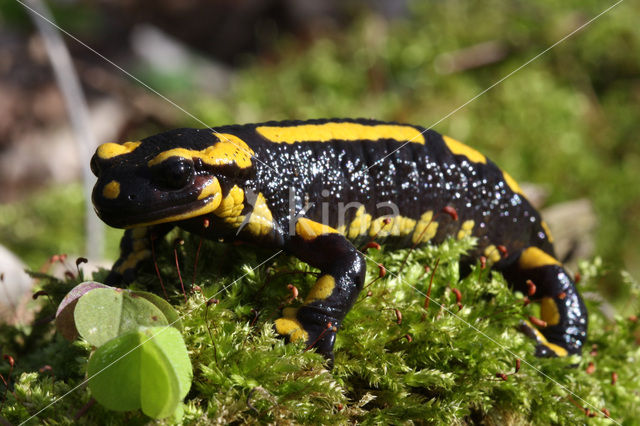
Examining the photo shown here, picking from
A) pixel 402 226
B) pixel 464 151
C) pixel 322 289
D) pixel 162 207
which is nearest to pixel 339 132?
pixel 402 226

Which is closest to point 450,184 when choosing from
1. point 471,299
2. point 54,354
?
point 471,299

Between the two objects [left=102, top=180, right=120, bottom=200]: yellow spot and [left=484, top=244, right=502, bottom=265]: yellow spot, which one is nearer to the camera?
[left=102, top=180, right=120, bottom=200]: yellow spot

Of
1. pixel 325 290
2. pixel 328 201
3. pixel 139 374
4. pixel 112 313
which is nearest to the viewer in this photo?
pixel 139 374

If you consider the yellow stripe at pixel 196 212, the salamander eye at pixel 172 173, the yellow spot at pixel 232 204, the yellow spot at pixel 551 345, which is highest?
the salamander eye at pixel 172 173

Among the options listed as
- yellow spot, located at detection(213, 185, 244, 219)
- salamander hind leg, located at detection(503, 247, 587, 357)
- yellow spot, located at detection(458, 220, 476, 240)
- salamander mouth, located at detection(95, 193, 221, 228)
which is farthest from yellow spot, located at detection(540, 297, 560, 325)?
salamander mouth, located at detection(95, 193, 221, 228)

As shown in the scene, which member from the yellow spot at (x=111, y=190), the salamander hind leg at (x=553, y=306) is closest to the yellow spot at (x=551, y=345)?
the salamander hind leg at (x=553, y=306)

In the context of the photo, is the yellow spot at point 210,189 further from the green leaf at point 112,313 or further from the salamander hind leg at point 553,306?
the salamander hind leg at point 553,306

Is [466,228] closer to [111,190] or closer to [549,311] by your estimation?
[549,311]

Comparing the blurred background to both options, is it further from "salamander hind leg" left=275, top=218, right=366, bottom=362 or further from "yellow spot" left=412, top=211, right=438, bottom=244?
"salamander hind leg" left=275, top=218, right=366, bottom=362
